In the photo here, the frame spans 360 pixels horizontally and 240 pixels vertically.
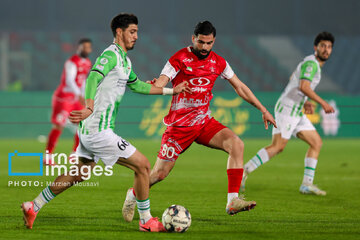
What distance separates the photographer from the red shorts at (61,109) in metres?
12.8

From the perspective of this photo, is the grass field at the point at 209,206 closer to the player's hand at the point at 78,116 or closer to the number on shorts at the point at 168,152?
the number on shorts at the point at 168,152

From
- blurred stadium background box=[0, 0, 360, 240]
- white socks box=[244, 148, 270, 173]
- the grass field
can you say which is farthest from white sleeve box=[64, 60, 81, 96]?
white socks box=[244, 148, 270, 173]

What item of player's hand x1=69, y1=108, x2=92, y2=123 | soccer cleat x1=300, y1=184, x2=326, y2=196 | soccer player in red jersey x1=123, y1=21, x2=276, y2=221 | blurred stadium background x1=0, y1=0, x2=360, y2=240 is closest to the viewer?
player's hand x1=69, y1=108, x2=92, y2=123

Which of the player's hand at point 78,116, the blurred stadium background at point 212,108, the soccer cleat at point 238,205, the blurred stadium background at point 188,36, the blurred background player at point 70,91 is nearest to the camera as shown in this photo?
the player's hand at point 78,116

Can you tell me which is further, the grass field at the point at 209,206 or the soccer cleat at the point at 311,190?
the soccer cleat at the point at 311,190

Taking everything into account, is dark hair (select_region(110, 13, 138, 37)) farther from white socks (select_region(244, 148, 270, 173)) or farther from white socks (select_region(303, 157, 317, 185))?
white socks (select_region(303, 157, 317, 185))

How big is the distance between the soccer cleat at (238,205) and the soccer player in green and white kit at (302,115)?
108 inches

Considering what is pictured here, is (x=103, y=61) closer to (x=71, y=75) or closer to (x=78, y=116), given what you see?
(x=78, y=116)

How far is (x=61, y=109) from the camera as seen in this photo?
13.0 meters

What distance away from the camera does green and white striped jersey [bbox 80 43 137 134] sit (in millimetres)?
5656

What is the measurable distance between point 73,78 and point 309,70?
550 centimetres

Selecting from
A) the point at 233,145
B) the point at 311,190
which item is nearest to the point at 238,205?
the point at 233,145

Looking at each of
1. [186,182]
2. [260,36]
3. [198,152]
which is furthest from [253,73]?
[186,182]

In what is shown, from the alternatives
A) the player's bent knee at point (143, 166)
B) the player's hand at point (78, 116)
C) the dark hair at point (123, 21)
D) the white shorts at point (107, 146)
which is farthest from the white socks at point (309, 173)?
the player's hand at point (78, 116)
